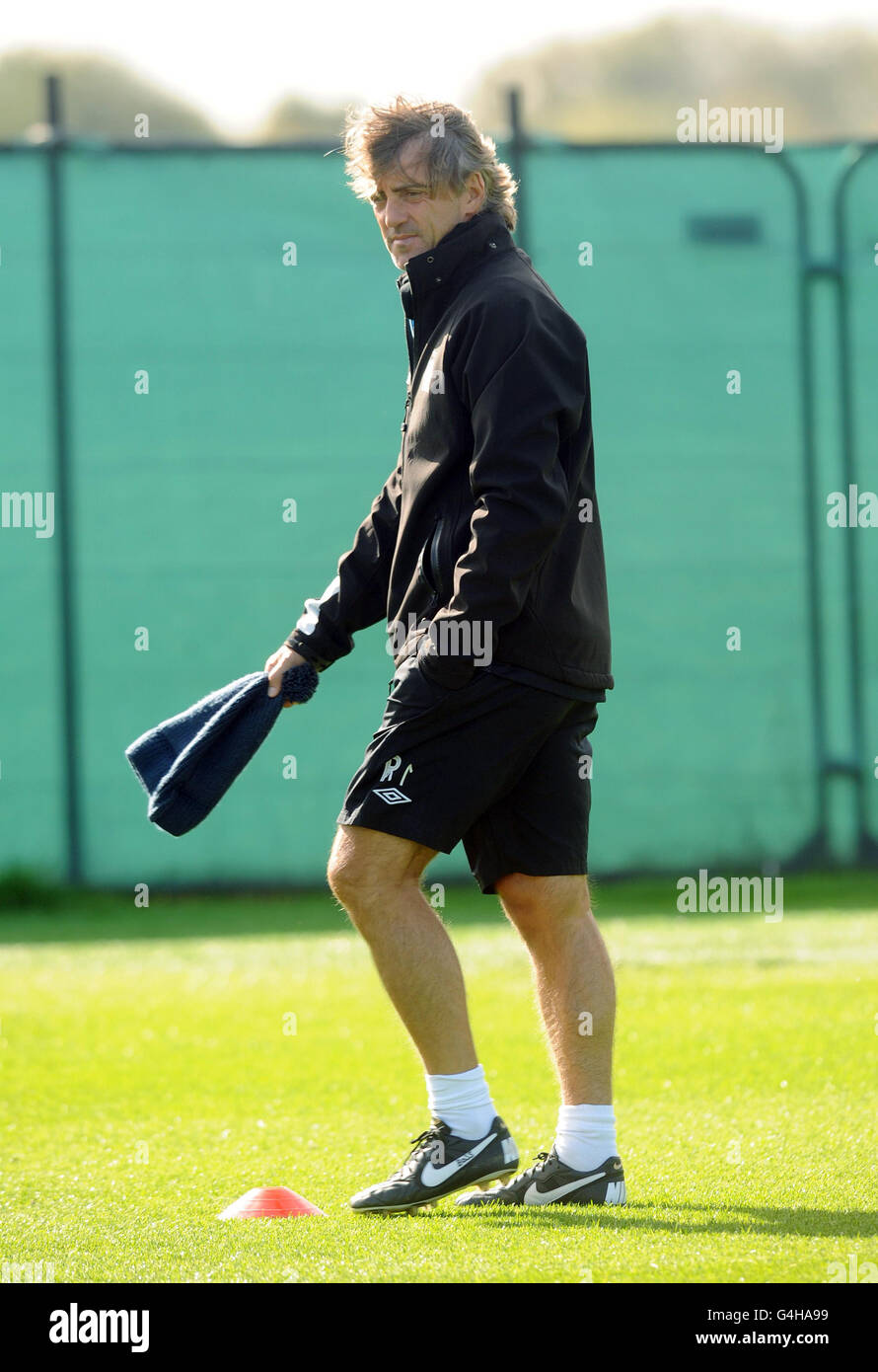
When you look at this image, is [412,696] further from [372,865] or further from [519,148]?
[519,148]

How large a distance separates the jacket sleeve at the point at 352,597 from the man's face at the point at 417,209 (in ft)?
1.77

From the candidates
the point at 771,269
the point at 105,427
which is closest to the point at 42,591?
the point at 105,427

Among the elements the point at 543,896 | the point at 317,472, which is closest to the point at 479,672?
the point at 543,896

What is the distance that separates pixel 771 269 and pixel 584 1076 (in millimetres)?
9600

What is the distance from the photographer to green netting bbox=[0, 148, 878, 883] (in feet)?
38.3

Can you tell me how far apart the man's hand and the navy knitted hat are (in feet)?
0.04

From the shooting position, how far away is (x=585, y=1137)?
3.44 m

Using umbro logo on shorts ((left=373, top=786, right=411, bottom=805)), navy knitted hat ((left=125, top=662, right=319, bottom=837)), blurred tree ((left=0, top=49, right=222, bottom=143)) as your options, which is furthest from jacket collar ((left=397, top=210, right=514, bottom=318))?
blurred tree ((left=0, top=49, right=222, bottom=143))

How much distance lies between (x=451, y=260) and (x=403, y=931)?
4.45 ft

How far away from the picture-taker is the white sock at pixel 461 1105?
3445 millimetres
